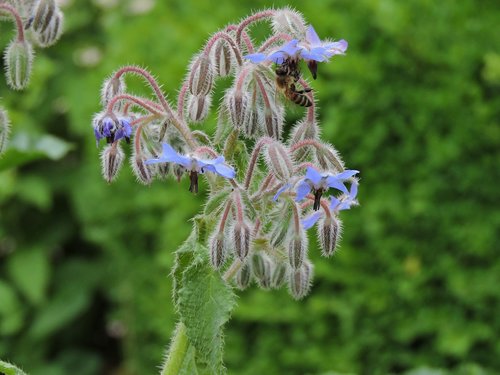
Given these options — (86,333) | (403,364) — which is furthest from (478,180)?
(86,333)

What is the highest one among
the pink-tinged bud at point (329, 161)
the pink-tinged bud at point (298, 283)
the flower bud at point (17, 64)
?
the flower bud at point (17, 64)

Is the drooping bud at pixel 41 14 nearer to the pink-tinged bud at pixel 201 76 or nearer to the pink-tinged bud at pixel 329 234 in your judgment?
the pink-tinged bud at pixel 201 76

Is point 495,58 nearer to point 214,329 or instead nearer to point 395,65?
point 395,65

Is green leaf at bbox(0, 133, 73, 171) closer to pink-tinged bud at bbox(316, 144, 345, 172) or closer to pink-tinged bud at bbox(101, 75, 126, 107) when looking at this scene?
pink-tinged bud at bbox(101, 75, 126, 107)

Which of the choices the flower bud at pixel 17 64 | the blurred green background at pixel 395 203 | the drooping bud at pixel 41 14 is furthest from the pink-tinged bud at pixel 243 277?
the blurred green background at pixel 395 203

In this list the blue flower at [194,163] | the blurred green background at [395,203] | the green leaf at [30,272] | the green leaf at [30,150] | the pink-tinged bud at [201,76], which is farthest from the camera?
the green leaf at [30,272]

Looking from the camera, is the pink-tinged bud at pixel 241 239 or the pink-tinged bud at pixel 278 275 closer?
the pink-tinged bud at pixel 241 239

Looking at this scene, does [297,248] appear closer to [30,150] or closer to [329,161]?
[329,161]
